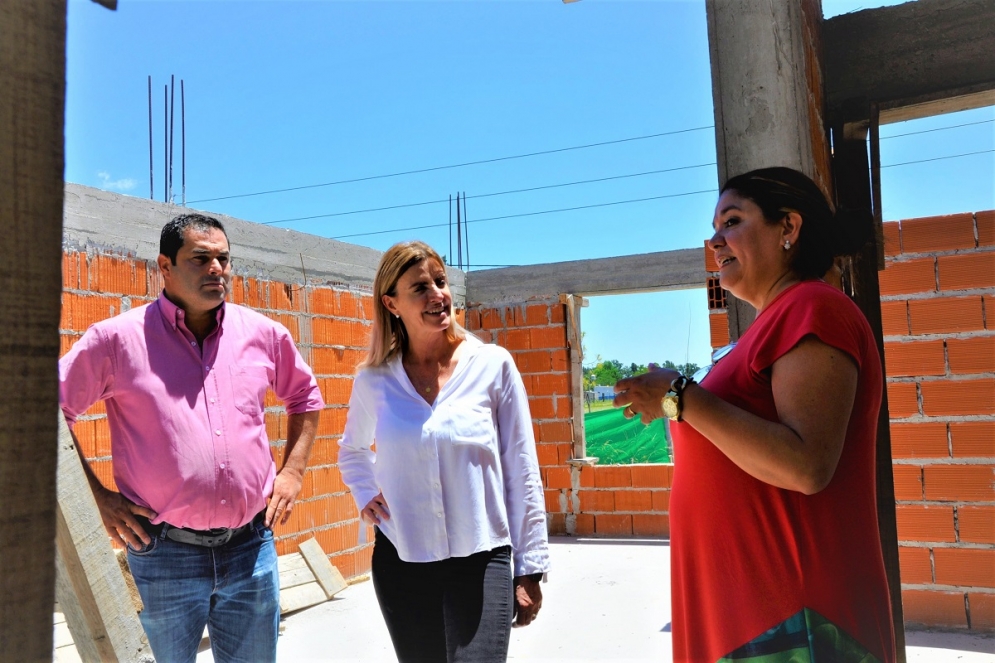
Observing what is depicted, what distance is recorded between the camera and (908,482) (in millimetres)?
4094

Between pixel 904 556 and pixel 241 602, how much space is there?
344 centimetres

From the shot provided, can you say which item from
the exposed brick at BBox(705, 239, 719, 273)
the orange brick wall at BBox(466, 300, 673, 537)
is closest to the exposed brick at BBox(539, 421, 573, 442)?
the orange brick wall at BBox(466, 300, 673, 537)

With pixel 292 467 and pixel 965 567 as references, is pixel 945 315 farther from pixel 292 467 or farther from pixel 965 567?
pixel 292 467

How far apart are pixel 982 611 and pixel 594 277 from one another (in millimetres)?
4331

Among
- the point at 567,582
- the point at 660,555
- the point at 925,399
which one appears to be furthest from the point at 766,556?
the point at 660,555

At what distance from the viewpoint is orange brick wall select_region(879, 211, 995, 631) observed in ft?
13.0

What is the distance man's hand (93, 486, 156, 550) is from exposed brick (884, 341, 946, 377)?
11.7 ft

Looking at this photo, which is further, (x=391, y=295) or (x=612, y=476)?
(x=612, y=476)

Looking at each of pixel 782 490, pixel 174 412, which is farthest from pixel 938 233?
pixel 174 412

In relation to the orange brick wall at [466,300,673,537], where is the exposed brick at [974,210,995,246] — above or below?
above

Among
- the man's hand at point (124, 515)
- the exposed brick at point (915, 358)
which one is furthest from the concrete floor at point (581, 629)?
the man's hand at point (124, 515)

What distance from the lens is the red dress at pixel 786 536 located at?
51.8 inches

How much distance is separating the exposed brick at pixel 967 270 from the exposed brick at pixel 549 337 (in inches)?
151

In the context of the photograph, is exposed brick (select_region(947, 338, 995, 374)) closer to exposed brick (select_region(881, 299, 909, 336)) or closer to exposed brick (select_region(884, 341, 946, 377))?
exposed brick (select_region(884, 341, 946, 377))
